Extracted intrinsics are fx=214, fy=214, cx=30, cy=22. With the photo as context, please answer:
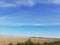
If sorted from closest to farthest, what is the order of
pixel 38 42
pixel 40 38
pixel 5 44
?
1. pixel 5 44
2. pixel 38 42
3. pixel 40 38

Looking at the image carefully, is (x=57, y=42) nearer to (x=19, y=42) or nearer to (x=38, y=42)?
(x=38, y=42)

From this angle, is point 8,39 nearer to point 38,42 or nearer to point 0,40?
point 0,40

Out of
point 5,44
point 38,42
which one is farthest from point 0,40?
point 38,42

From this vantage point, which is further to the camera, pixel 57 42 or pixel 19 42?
pixel 57 42

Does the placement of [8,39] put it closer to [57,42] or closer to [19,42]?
[19,42]

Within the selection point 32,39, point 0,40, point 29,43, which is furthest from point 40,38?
point 0,40

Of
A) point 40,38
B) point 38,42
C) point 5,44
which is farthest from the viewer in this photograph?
point 40,38

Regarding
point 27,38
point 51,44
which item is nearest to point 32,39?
point 27,38

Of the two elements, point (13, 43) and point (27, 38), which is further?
point (27, 38)
